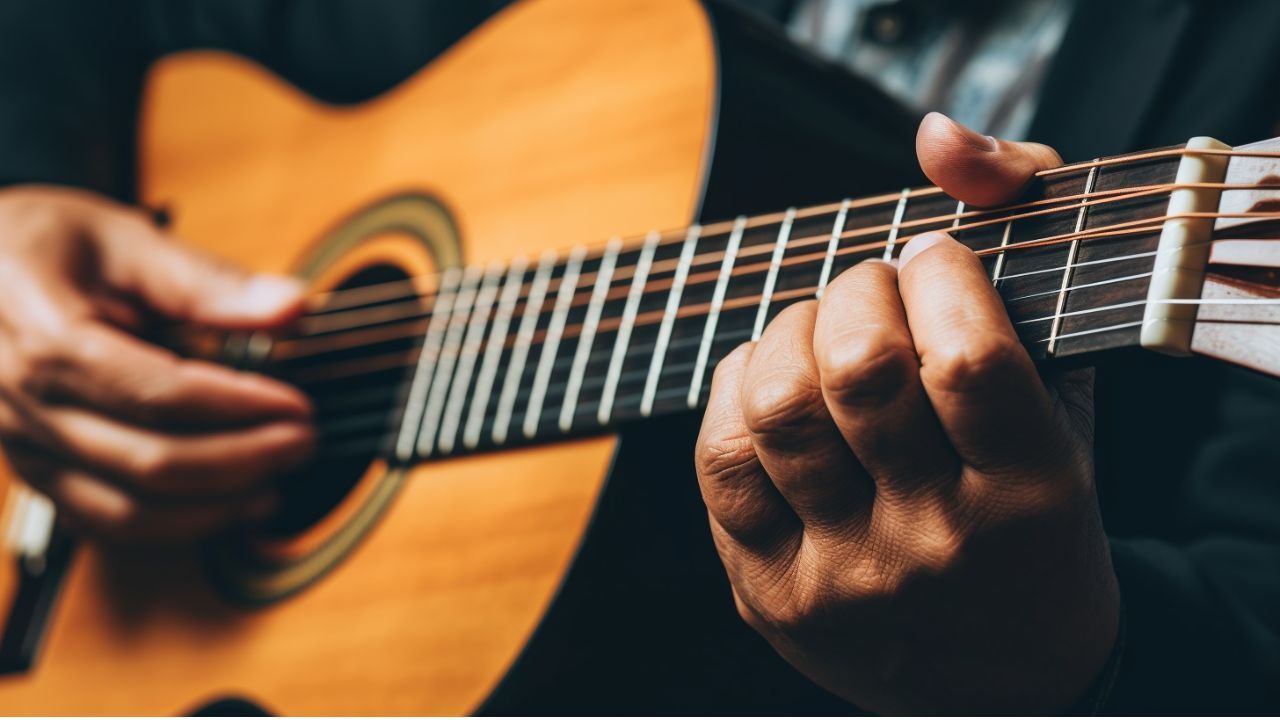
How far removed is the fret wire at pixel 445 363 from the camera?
0.75 metres

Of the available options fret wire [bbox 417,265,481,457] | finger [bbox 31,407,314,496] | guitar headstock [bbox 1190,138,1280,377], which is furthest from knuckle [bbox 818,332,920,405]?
finger [bbox 31,407,314,496]

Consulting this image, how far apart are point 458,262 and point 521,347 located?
14cm

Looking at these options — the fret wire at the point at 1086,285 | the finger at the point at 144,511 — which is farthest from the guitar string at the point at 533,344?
the finger at the point at 144,511

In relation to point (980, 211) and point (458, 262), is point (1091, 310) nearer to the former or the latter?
point (980, 211)

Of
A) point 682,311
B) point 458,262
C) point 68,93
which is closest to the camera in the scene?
point 682,311

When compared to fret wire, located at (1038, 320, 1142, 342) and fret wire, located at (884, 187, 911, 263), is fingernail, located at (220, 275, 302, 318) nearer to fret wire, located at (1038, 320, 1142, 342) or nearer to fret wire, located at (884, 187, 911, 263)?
fret wire, located at (884, 187, 911, 263)

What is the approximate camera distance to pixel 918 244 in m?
0.43

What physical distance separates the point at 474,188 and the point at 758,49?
11.3 inches

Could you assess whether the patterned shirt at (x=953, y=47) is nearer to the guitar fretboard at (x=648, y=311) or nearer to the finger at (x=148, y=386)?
the guitar fretboard at (x=648, y=311)

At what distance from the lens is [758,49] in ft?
2.32

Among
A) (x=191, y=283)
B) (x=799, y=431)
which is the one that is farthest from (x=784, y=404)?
(x=191, y=283)

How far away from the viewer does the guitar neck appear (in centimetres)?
39

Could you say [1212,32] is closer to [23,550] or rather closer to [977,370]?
[977,370]

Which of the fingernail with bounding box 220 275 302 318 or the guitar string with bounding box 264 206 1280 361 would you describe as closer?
the guitar string with bounding box 264 206 1280 361
